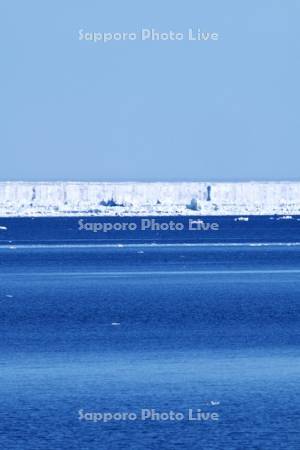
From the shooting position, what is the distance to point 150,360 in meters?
18.6

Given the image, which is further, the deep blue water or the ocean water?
the deep blue water

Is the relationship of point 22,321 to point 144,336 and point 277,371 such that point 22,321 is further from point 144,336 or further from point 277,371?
point 277,371

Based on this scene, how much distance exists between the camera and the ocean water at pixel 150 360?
14109mm

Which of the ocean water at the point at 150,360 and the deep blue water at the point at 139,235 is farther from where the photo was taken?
the deep blue water at the point at 139,235

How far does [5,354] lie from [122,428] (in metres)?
5.46

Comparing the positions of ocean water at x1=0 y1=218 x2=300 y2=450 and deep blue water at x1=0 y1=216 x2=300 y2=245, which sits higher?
deep blue water at x1=0 y1=216 x2=300 y2=245

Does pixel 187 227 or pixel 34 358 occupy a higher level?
pixel 187 227

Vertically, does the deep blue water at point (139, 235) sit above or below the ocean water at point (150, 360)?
above

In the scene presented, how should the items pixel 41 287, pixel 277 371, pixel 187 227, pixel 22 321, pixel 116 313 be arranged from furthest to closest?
pixel 187 227 → pixel 41 287 → pixel 116 313 → pixel 22 321 → pixel 277 371

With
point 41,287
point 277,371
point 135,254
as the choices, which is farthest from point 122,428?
point 135,254

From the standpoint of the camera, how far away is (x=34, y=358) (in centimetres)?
1892

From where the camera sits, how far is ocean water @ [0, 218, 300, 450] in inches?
555

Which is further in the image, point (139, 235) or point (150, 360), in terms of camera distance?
point (139, 235)

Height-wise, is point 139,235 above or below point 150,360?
above
